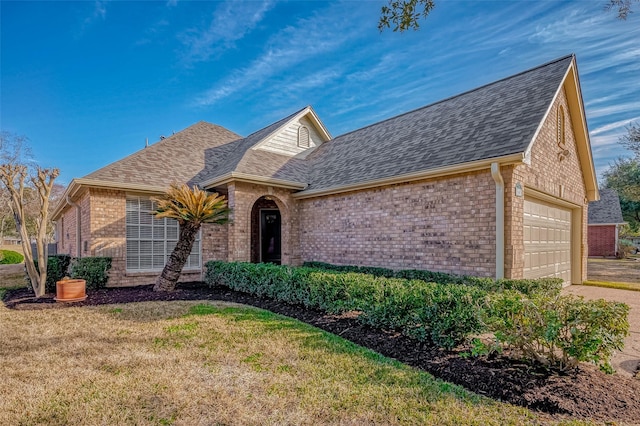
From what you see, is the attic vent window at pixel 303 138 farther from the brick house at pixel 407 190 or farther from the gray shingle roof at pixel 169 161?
the gray shingle roof at pixel 169 161

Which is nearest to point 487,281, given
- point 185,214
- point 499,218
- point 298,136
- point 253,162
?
point 499,218

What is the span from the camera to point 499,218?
6.99 m

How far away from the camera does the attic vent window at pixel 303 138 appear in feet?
48.3

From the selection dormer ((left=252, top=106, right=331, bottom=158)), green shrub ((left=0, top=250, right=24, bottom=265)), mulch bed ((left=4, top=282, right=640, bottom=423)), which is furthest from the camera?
green shrub ((left=0, top=250, right=24, bottom=265))

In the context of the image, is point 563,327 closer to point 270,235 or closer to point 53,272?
point 53,272

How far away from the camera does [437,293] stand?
15.5 ft

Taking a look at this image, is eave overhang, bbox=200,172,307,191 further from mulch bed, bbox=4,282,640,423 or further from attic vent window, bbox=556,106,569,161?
attic vent window, bbox=556,106,569,161

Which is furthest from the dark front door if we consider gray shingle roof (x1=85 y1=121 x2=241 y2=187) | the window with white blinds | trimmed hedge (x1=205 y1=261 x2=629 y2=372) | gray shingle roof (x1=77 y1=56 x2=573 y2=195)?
trimmed hedge (x1=205 y1=261 x2=629 y2=372)

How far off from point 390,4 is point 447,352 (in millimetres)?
4854

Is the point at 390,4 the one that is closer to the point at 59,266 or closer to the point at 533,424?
the point at 533,424

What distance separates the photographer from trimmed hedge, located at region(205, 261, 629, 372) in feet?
11.3

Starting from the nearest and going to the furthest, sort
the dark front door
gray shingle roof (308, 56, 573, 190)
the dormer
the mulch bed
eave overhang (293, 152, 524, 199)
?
the mulch bed < eave overhang (293, 152, 524, 199) < gray shingle roof (308, 56, 573, 190) < the dormer < the dark front door

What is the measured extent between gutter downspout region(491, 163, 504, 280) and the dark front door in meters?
9.64

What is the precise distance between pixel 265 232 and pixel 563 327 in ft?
40.6
